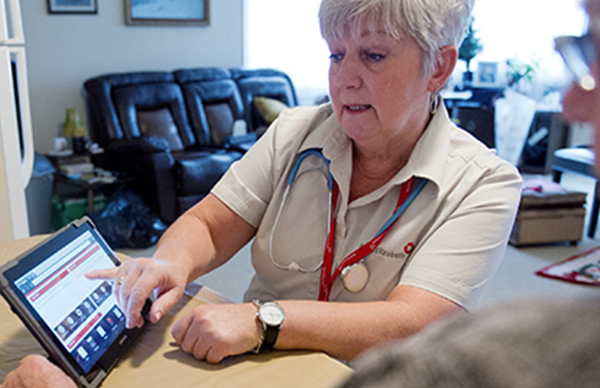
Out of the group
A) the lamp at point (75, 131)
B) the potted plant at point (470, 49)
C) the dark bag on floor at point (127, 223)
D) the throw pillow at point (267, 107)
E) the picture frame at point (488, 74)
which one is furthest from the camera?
the picture frame at point (488, 74)

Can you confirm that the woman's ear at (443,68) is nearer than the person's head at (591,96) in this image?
No

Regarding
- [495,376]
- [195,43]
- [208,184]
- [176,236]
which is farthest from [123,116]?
[495,376]

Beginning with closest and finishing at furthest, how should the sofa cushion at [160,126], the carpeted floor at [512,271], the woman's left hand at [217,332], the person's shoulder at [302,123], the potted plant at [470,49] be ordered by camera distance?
the woman's left hand at [217,332], the person's shoulder at [302,123], the carpeted floor at [512,271], the sofa cushion at [160,126], the potted plant at [470,49]

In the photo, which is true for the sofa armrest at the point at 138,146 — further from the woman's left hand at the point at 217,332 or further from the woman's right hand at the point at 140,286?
the woman's left hand at the point at 217,332

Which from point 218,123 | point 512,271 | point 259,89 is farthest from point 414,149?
point 259,89

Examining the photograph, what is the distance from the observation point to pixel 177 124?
453 cm

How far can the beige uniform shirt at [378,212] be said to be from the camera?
1149 mm

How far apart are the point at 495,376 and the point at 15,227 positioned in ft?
7.40

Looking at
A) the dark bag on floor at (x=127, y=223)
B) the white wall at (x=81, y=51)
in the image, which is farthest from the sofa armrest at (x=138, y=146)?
the white wall at (x=81, y=51)

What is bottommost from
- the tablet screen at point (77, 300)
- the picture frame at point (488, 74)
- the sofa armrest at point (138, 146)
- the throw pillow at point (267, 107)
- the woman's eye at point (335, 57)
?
the sofa armrest at point (138, 146)

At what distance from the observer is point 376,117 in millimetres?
1257

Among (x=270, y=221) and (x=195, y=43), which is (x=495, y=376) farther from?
(x=195, y=43)

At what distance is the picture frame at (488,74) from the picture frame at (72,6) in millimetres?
3911

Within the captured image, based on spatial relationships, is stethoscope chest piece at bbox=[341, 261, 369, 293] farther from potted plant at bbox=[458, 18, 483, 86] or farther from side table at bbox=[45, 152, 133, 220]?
potted plant at bbox=[458, 18, 483, 86]
